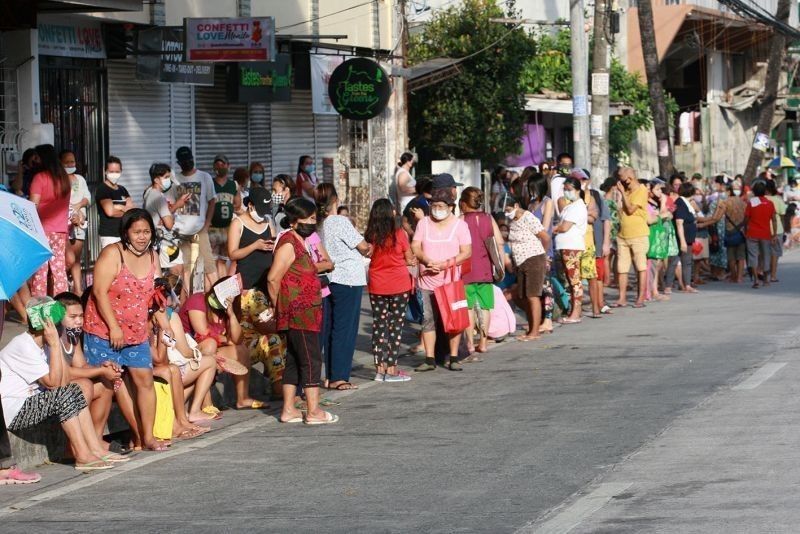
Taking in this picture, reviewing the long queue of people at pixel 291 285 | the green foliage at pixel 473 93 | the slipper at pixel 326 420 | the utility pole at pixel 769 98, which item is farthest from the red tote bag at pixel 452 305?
the utility pole at pixel 769 98

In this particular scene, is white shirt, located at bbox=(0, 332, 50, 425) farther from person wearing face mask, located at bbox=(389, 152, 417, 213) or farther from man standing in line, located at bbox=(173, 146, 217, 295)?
person wearing face mask, located at bbox=(389, 152, 417, 213)

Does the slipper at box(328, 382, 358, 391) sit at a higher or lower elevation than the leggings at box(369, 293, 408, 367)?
lower

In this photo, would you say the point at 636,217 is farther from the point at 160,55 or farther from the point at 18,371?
the point at 18,371

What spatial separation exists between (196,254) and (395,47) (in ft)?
31.0

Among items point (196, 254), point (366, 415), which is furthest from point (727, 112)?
point (366, 415)

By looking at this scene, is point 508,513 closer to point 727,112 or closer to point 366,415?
point 366,415

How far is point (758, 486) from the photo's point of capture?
8.02m

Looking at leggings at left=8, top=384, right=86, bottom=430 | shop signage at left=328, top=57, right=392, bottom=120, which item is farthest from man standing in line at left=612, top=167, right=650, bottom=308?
leggings at left=8, top=384, right=86, bottom=430

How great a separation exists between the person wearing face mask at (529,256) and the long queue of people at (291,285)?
22 mm

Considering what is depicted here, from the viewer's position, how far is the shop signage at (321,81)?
22984mm

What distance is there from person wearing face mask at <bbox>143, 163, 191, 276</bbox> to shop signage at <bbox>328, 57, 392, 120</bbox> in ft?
21.7

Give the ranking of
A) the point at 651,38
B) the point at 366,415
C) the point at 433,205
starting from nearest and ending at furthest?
the point at 366,415
the point at 433,205
the point at 651,38

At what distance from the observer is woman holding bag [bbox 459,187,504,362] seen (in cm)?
1484

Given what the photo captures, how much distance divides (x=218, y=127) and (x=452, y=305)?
8573mm
